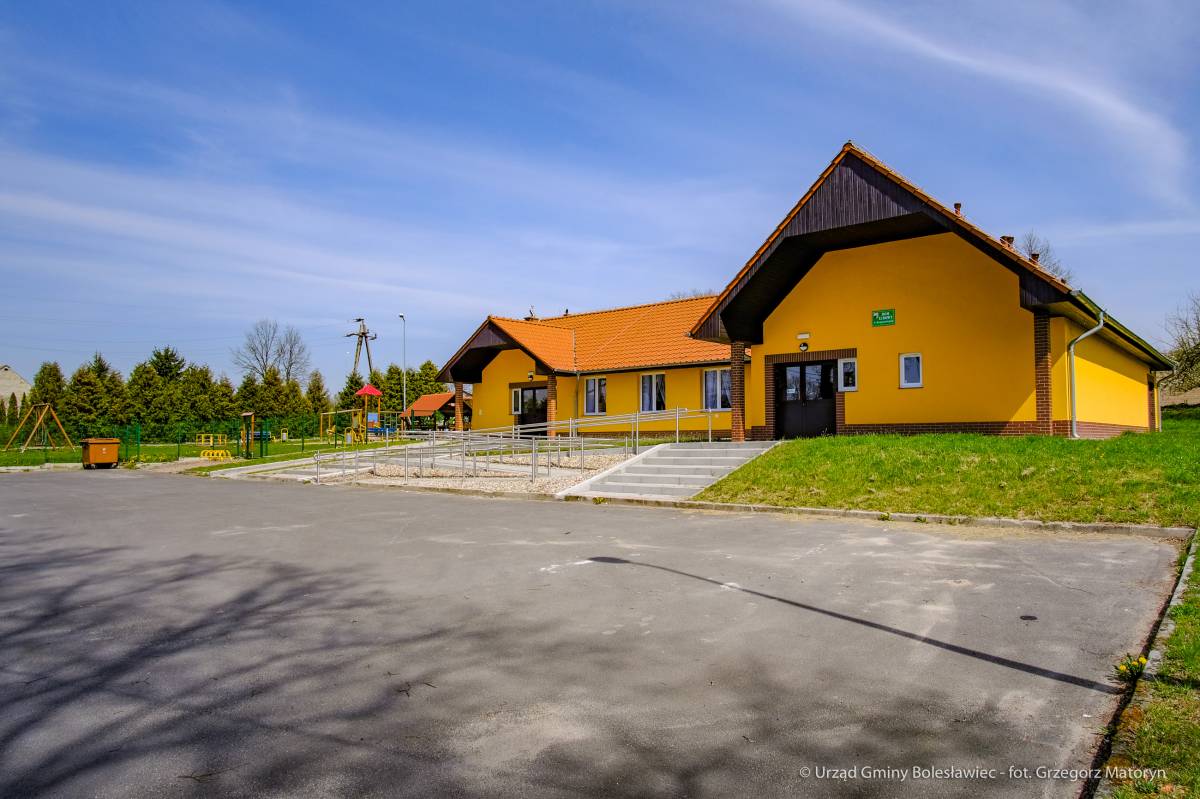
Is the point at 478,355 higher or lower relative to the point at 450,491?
higher

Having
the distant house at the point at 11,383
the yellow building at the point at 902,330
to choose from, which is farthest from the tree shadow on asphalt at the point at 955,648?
the distant house at the point at 11,383

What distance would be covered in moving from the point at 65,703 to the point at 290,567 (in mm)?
4378

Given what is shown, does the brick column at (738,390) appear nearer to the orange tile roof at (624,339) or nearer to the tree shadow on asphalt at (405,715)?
the orange tile roof at (624,339)

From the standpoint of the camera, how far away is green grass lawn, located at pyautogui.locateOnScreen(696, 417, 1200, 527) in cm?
1121

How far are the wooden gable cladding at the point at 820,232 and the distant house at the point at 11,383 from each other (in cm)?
9016

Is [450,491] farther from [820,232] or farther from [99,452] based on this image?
[99,452]

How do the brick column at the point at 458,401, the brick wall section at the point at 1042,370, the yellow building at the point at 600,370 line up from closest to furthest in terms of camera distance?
1. the brick wall section at the point at 1042,370
2. the yellow building at the point at 600,370
3. the brick column at the point at 458,401

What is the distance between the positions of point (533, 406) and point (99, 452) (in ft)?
57.6

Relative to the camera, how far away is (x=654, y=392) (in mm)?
29516

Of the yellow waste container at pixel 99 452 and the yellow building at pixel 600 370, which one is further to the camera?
the yellow waste container at pixel 99 452

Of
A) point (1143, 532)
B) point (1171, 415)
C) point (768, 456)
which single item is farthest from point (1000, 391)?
point (1171, 415)

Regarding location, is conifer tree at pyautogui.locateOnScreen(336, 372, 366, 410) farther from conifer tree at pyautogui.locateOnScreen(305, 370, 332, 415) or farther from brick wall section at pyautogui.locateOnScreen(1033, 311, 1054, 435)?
brick wall section at pyautogui.locateOnScreen(1033, 311, 1054, 435)

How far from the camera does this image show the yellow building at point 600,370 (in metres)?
28.1

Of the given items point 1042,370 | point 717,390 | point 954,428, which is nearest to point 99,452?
point 717,390
